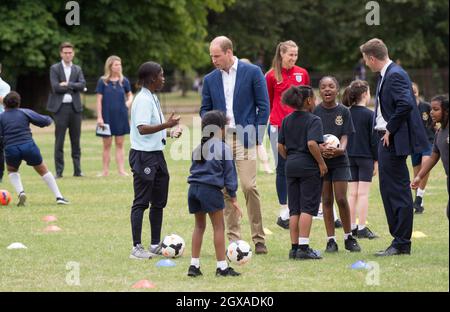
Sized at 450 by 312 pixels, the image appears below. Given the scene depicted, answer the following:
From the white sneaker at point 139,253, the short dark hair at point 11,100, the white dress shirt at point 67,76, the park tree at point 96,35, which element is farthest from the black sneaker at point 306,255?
the park tree at point 96,35

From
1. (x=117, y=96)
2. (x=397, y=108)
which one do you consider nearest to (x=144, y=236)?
(x=397, y=108)

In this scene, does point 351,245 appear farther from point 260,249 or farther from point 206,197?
point 206,197

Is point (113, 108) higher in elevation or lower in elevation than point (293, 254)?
higher

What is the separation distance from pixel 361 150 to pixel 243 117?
1949 mm

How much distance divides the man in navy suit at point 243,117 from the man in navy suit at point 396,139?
49.3 inches

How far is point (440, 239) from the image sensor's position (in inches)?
443

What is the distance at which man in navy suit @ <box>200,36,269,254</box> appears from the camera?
10492 millimetres

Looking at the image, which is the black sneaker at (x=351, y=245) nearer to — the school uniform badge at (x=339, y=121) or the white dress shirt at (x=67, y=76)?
the school uniform badge at (x=339, y=121)

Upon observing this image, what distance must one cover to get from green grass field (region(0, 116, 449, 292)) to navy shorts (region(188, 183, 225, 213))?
25.5 inches

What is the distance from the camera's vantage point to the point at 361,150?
11.8 meters

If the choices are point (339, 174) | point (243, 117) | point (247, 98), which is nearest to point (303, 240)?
point (339, 174)

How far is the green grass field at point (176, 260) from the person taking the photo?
8633mm

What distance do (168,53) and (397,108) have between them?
30502 mm

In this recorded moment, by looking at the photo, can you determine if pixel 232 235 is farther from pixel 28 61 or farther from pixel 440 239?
pixel 28 61
